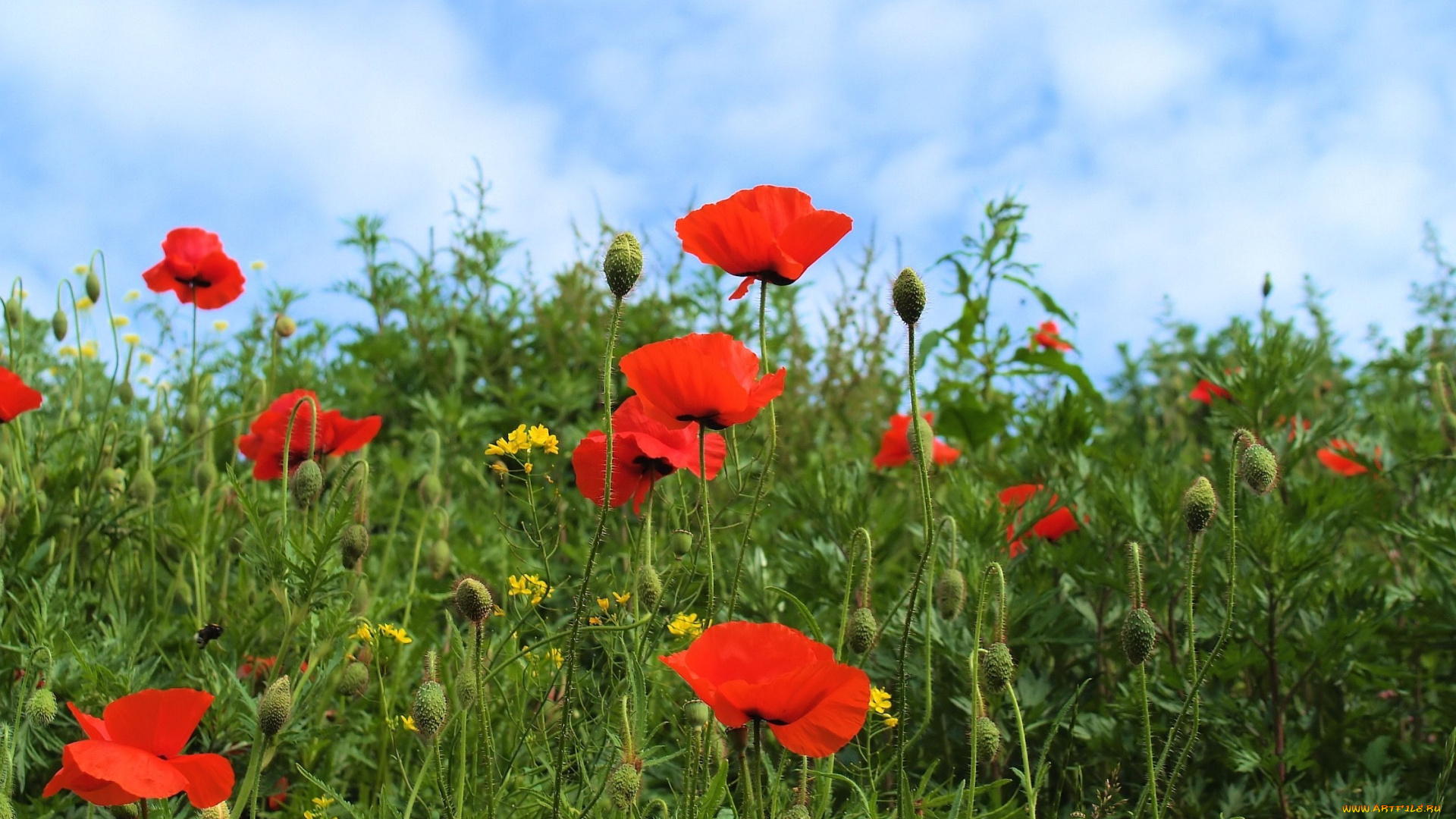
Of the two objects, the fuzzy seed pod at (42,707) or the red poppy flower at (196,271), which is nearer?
the fuzzy seed pod at (42,707)

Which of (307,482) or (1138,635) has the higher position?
(307,482)

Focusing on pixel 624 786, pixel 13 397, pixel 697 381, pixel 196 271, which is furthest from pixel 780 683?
pixel 196 271

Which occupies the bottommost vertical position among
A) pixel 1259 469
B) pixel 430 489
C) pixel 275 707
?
pixel 275 707

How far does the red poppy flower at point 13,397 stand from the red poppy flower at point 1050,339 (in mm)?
2664

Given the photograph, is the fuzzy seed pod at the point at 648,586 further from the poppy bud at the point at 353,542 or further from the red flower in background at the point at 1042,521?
the red flower in background at the point at 1042,521

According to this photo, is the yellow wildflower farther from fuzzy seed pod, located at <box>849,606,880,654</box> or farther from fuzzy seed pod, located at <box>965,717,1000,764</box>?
fuzzy seed pod, located at <box>965,717,1000,764</box>

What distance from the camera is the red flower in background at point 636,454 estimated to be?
1.68 meters

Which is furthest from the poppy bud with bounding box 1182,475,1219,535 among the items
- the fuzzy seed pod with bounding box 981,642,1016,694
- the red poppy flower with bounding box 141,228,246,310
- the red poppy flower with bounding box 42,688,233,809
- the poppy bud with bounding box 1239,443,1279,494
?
the red poppy flower with bounding box 141,228,246,310

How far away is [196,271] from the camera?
3123mm

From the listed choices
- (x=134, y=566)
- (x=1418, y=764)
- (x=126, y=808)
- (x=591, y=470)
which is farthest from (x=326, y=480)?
(x=1418, y=764)

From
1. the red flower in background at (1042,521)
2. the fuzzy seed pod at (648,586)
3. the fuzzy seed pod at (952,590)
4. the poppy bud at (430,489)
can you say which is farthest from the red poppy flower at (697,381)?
the red flower in background at (1042,521)

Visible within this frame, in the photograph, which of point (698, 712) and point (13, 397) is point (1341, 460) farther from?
point (13, 397)

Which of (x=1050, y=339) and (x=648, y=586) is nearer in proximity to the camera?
(x=648, y=586)

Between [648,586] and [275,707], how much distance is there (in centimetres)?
52
